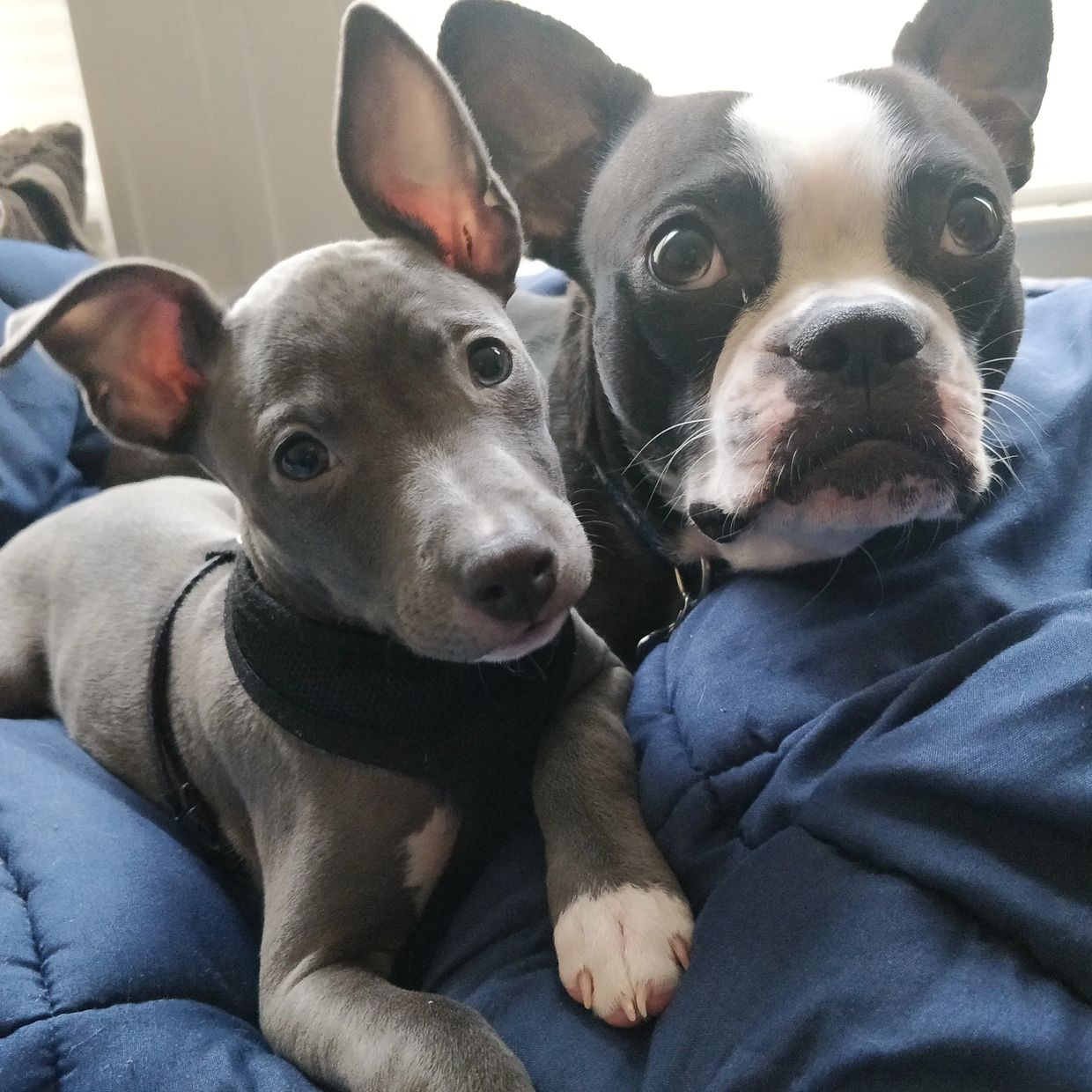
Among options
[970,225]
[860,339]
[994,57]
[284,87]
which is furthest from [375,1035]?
[284,87]

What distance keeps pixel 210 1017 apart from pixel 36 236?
7.05 ft

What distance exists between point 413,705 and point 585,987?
36 centimetres

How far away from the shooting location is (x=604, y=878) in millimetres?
1044

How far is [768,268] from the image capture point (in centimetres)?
119

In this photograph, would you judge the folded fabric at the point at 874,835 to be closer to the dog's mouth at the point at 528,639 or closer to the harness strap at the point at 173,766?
the dog's mouth at the point at 528,639

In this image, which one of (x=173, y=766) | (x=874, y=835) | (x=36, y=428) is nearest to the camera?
(x=874, y=835)

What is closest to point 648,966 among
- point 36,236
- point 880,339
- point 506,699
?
point 506,699

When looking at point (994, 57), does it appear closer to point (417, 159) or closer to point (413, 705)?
point (417, 159)

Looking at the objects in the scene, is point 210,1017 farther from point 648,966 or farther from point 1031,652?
point 1031,652

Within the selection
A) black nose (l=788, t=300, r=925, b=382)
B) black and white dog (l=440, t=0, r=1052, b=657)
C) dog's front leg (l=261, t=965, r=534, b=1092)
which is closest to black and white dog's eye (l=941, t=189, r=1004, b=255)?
black and white dog (l=440, t=0, r=1052, b=657)

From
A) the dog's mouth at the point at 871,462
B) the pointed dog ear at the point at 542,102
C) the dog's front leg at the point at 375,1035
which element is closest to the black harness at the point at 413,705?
the dog's front leg at the point at 375,1035

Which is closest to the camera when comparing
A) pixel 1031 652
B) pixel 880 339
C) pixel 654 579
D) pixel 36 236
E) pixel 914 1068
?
pixel 914 1068

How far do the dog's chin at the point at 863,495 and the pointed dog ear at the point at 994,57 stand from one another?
2.04ft

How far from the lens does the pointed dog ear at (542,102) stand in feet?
4.80
